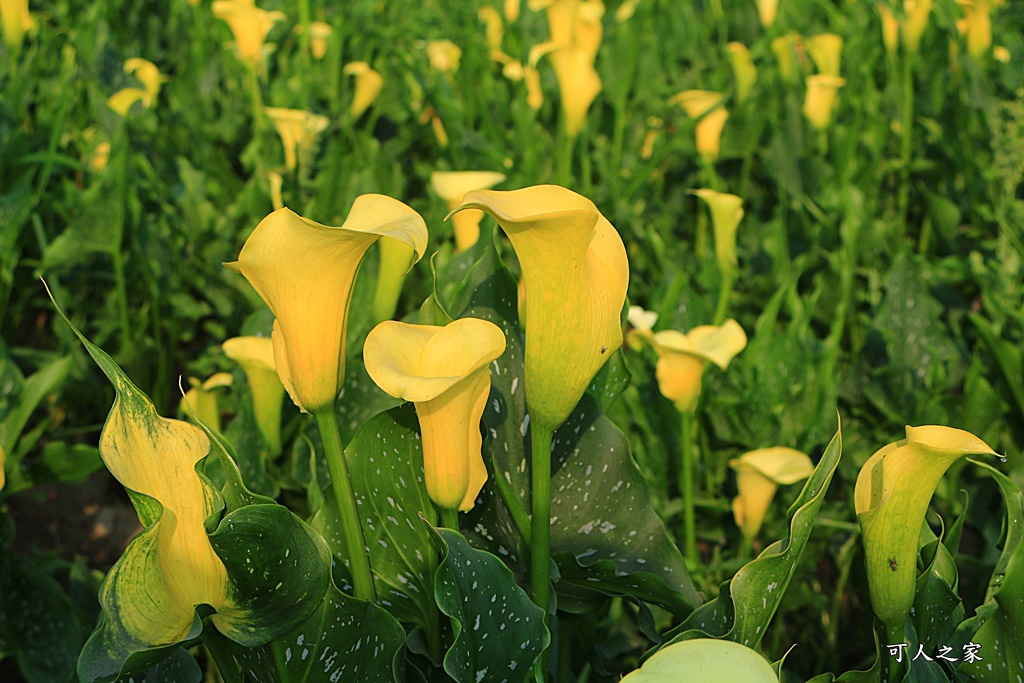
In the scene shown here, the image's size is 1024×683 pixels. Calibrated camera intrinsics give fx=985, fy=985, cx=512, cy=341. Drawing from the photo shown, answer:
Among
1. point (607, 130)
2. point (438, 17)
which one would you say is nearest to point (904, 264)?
point (607, 130)

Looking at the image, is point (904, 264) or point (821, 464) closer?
point (821, 464)

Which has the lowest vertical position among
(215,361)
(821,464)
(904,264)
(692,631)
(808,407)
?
(215,361)

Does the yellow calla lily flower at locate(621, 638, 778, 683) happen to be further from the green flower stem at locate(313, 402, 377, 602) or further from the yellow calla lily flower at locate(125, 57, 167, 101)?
the yellow calla lily flower at locate(125, 57, 167, 101)

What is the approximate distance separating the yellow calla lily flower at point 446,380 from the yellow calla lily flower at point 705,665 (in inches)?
7.8

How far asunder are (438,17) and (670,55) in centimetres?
149

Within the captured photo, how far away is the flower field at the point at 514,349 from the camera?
0.63 meters

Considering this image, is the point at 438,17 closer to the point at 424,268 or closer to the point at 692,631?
the point at 424,268

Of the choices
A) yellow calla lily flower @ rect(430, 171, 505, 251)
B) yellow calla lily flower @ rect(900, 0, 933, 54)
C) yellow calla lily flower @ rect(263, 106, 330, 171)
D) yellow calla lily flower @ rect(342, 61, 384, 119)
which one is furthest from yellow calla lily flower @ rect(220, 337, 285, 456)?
yellow calla lily flower @ rect(900, 0, 933, 54)

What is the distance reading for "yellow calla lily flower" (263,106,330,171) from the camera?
63.2 inches

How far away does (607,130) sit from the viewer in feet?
7.53

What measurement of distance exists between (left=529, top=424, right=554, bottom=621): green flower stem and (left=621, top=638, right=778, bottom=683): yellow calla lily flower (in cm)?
17

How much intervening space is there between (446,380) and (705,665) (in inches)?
8.6

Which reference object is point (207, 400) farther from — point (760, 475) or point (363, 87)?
point (363, 87)

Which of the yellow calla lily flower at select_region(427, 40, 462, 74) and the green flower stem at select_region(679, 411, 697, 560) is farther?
the yellow calla lily flower at select_region(427, 40, 462, 74)
